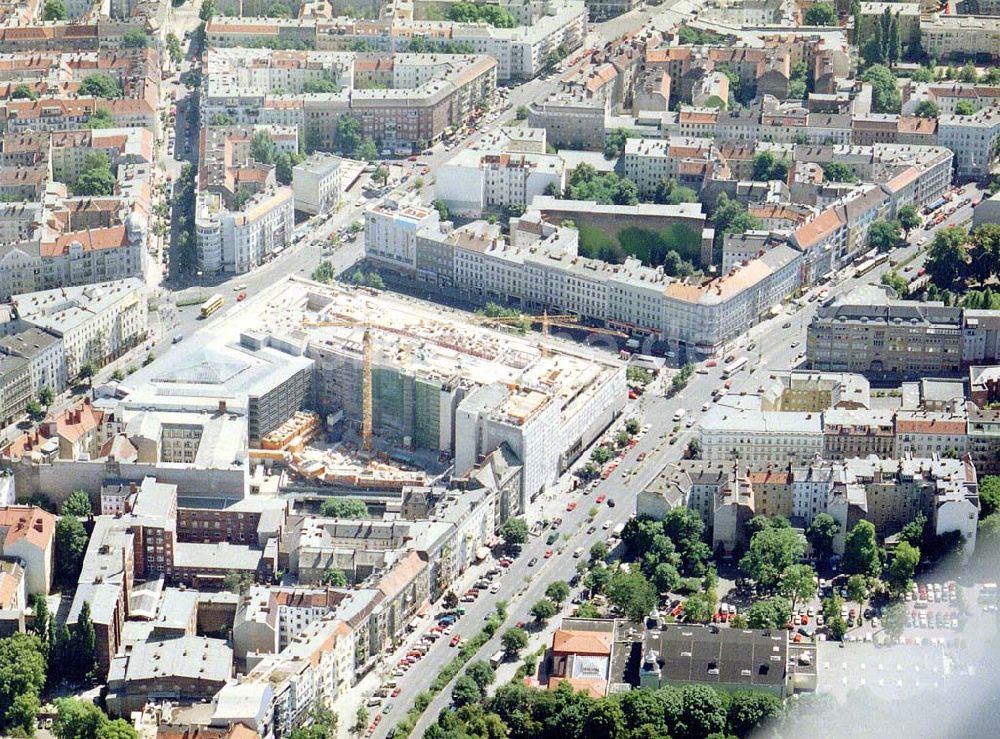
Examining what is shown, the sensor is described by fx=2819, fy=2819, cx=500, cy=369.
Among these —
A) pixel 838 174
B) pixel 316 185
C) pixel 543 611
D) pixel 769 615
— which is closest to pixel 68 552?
pixel 543 611

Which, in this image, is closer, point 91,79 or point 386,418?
point 386,418

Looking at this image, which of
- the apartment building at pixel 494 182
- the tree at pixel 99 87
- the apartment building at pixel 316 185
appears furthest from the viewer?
the tree at pixel 99 87

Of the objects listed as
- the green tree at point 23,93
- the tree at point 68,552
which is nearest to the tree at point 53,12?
the green tree at point 23,93

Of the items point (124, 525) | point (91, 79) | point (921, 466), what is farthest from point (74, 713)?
point (91, 79)

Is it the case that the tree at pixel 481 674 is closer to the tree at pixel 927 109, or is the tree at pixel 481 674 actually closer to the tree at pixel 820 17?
the tree at pixel 927 109

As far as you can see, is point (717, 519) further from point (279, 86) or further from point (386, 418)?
point (279, 86)

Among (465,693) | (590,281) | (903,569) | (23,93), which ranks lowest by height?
(465,693)

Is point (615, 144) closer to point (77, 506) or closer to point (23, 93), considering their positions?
point (23, 93)
